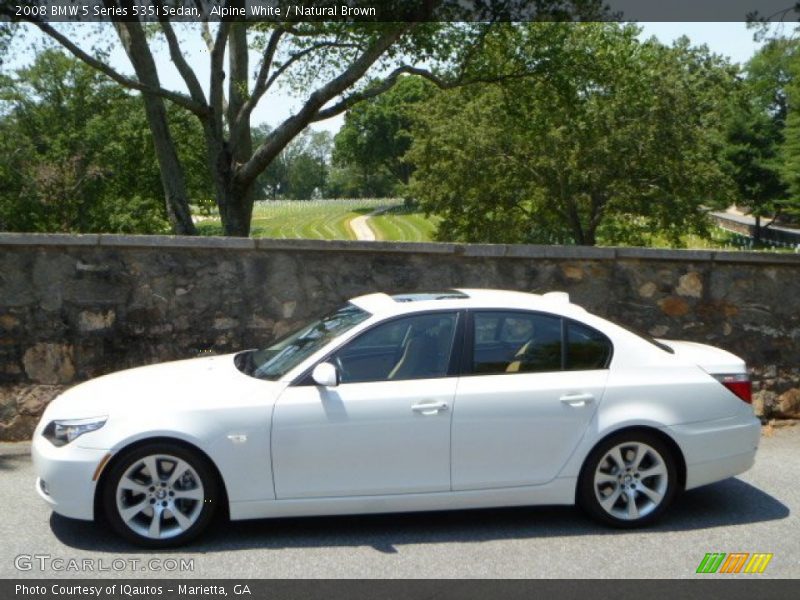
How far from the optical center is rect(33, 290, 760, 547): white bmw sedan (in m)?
5.57

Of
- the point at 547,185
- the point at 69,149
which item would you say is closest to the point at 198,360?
the point at 547,185

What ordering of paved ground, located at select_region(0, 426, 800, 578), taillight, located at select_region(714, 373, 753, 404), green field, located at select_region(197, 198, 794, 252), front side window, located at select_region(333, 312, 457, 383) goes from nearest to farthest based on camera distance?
paved ground, located at select_region(0, 426, 800, 578), front side window, located at select_region(333, 312, 457, 383), taillight, located at select_region(714, 373, 753, 404), green field, located at select_region(197, 198, 794, 252)

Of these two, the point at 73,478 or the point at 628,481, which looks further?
the point at 628,481

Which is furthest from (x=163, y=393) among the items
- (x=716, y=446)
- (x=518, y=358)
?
(x=716, y=446)

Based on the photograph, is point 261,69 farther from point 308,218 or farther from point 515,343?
point 308,218

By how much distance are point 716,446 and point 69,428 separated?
385 centimetres

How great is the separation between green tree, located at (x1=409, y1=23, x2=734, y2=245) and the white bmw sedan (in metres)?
28.0

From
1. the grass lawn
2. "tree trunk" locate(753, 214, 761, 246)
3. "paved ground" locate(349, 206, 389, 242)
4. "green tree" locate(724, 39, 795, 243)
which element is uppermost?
"green tree" locate(724, 39, 795, 243)

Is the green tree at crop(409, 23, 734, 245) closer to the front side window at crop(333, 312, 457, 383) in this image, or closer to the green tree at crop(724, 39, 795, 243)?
the front side window at crop(333, 312, 457, 383)

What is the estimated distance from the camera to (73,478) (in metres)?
5.53

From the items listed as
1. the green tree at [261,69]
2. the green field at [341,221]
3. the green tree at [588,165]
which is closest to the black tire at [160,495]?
the green tree at [261,69]

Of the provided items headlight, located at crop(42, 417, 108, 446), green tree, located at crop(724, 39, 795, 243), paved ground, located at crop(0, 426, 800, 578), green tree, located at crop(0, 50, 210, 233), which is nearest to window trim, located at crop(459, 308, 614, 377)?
paved ground, located at crop(0, 426, 800, 578)

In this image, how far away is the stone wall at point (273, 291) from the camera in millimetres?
8641
